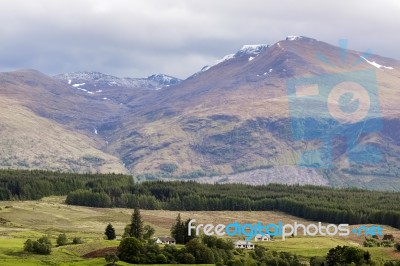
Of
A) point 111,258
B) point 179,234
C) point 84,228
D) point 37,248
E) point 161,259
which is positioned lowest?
point 161,259

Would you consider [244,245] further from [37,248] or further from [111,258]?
[37,248]

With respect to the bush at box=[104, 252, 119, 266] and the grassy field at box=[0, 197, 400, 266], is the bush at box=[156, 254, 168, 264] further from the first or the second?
the grassy field at box=[0, 197, 400, 266]

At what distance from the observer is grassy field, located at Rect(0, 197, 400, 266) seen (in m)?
91.4

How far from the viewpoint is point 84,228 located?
147m

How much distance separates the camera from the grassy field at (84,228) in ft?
300

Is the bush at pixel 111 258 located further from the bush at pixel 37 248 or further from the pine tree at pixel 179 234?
the pine tree at pixel 179 234

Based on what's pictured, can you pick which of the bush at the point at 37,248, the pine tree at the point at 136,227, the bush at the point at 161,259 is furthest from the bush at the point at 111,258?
the pine tree at the point at 136,227

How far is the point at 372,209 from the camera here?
591ft

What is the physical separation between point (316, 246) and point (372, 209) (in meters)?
63.9

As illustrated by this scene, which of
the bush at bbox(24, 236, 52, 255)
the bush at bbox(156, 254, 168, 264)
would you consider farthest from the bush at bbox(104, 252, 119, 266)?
the bush at bbox(24, 236, 52, 255)

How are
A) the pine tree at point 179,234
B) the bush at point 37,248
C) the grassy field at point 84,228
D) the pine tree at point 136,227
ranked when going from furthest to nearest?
1. the pine tree at point 179,234
2. the pine tree at point 136,227
3. the bush at point 37,248
4. the grassy field at point 84,228

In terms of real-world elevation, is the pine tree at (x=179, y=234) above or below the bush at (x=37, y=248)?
above

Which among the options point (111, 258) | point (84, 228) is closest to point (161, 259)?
point (111, 258)

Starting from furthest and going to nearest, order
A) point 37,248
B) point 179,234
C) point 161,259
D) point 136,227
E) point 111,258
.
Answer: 1. point 179,234
2. point 136,227
3. point 37,248
4. point 161,259
5. point 111,258
